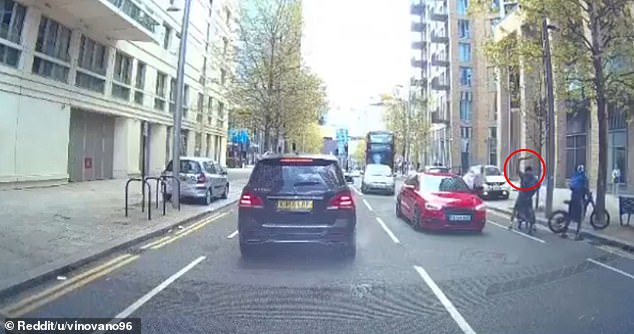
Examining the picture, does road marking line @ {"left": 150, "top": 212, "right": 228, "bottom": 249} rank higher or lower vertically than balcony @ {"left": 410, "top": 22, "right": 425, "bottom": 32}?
lower

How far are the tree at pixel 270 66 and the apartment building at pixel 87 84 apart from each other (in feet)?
5.35

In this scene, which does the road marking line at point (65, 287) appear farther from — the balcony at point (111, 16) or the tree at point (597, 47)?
the balcony at point (111, 16)

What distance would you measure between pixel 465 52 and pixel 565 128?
26400 mm

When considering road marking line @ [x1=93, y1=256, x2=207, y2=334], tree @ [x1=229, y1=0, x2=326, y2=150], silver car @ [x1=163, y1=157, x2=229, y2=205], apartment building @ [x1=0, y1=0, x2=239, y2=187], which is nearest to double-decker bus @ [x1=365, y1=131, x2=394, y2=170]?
tree @ [x1=229, y1=0, x2=326, y2=150]

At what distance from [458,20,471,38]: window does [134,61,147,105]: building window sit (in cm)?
3696

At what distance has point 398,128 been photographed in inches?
2537

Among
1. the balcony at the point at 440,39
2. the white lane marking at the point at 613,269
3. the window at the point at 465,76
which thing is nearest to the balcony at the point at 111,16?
the white lane marking at the point at 613,269

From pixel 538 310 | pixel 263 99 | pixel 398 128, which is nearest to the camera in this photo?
pixel 538 310

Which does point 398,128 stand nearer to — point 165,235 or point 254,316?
point 165,235

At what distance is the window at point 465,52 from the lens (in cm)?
5744

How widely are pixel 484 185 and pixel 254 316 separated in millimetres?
22275

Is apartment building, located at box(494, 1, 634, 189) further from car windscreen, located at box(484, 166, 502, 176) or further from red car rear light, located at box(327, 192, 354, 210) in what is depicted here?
red car rear light, located at box(327, 192, 354, 210)

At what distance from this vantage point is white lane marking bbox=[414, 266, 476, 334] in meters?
5.39

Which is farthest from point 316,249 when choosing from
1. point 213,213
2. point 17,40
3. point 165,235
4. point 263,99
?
point 263,99
